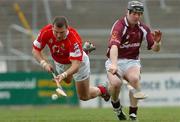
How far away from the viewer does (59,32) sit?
543 inches

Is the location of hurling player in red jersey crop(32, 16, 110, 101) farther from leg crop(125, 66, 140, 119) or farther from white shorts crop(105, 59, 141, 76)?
leg crop(125, 66, 140, 119)

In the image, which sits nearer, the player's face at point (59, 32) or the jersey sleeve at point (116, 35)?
the player's face at point (59, 32)

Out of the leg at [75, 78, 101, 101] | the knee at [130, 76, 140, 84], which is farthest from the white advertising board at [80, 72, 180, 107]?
the knee at [130, 76, 140, 84]

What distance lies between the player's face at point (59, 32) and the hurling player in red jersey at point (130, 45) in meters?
0.89

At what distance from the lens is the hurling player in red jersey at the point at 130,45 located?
45.8ft

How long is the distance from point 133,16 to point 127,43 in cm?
67

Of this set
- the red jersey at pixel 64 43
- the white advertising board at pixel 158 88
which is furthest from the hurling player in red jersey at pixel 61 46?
the white advertising board at pixel 158 88

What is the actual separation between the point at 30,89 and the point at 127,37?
462 inches

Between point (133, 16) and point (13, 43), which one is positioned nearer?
point (133, 16)

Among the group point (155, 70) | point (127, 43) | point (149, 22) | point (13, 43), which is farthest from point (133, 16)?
point (149, 22)

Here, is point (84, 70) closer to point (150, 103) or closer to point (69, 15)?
point (150, 103)

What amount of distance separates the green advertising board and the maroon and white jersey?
10.9 meters

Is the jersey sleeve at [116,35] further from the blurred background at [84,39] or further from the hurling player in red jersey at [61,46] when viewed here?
the blurred background at [84,39]

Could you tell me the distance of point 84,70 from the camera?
15836 millimetres
